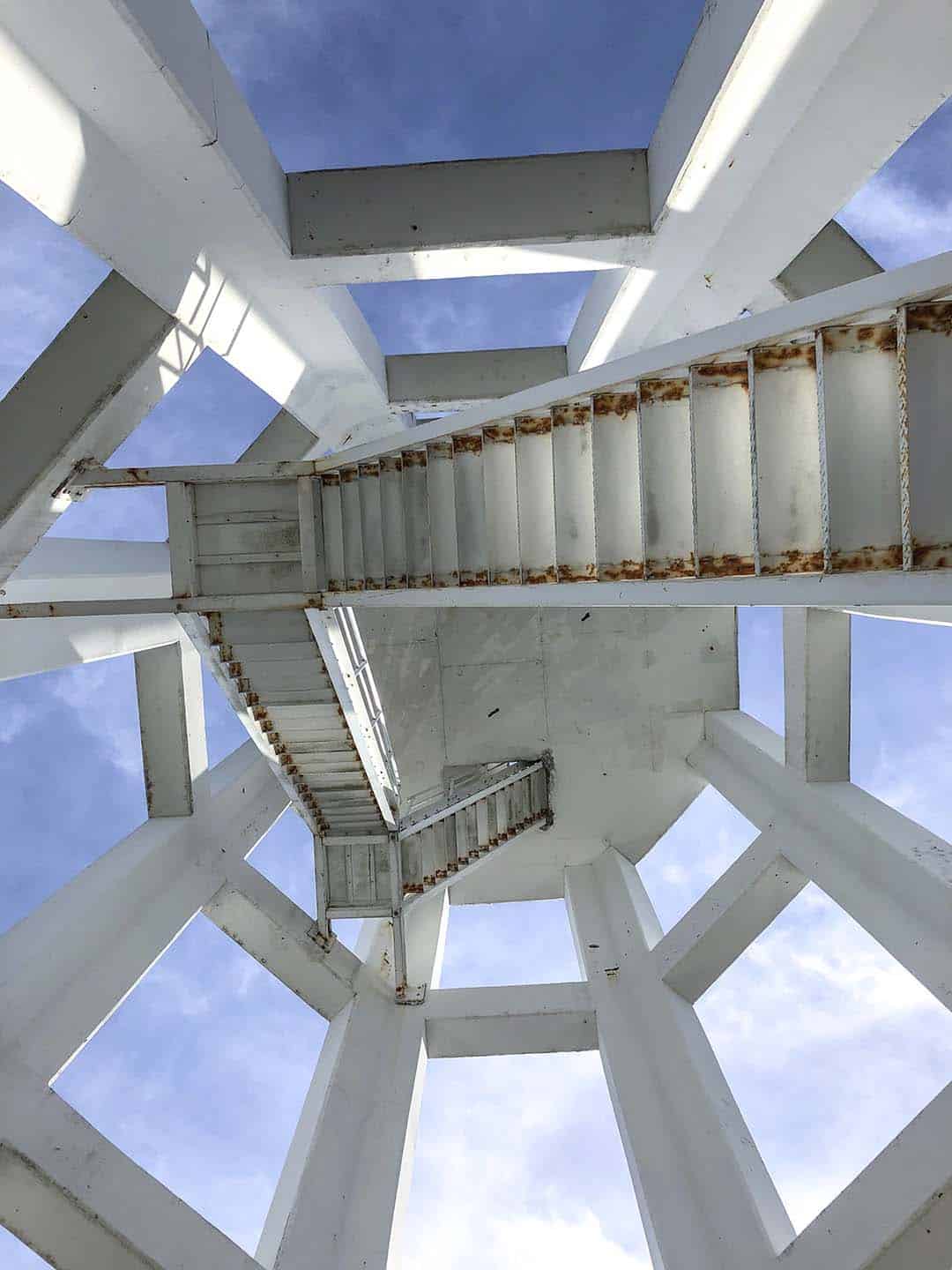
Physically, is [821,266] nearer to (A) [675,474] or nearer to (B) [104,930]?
(A) [675,474]

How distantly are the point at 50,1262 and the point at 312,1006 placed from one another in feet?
14.0

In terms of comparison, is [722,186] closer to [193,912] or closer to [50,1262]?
[193,912]

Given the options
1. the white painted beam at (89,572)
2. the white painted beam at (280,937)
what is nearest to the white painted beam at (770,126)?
the white painted beam at (89,572)

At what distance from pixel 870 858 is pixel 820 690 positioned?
1945 millimetres

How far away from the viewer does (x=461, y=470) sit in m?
5.91

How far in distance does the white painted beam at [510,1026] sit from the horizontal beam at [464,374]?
8.22 m

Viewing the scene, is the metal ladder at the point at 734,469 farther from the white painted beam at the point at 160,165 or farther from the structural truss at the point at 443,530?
the white painted beam at the point at 160,165

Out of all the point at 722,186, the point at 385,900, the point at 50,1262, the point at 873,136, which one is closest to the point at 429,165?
the point at 722,186

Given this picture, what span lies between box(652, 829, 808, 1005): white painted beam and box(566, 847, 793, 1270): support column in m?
0.33

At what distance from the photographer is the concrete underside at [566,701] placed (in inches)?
541

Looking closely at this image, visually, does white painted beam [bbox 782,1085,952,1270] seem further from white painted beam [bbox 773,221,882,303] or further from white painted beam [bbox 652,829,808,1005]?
white painted beam [bbox 773,221,882,303]

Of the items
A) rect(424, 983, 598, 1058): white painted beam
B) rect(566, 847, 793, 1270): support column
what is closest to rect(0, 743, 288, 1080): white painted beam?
rect(424, 983, 598, 1058): white painted beam

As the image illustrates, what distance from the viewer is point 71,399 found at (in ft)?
18.7

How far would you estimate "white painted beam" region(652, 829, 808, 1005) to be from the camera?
8.87 metres
